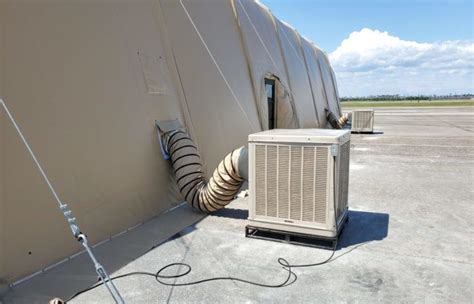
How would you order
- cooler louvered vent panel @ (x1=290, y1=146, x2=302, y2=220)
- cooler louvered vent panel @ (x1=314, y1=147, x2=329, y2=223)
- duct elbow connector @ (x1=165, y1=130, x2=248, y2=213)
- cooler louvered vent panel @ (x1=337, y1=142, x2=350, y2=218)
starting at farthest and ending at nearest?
1. duct elbow connector @ (x1=165, y1=130, x2=248, y2=213)
2. cooler louvered vent panel @ (x1=337, y1=142, x2=350, y2=218)
3. cooler louvered vent panel @ (x1=290, y1=146, x2=302, y2=220)
4. cooler louvered vent panel @ (x1=314, y1=147, x2=329, y2=223)

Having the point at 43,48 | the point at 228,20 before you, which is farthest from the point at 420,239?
the point at 228,20

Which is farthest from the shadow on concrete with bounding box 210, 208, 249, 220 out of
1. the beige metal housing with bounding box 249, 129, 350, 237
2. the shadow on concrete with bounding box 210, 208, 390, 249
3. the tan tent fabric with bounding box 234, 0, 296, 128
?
the tan tent fabric with bounding box 234, 0, 296, 128

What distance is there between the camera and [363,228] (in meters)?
4.60

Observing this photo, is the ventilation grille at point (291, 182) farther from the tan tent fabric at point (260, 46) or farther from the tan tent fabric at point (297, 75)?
the tan tent fabric at point (297, 75)

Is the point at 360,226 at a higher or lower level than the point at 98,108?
lower

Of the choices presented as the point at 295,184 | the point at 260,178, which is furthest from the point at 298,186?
the point at 260,178

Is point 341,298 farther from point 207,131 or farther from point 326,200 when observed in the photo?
point 207,131

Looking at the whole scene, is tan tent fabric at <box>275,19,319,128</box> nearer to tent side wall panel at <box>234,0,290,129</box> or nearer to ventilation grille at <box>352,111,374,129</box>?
tent side wall panel at <box>234,0,290,129</box>

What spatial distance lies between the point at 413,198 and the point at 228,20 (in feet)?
18.7

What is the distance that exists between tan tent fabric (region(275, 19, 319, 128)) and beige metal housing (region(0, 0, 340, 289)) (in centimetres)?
586

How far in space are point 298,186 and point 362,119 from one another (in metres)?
15.2

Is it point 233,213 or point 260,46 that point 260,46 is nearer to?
point 260,46

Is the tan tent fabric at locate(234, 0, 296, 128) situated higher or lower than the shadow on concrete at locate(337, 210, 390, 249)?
higher

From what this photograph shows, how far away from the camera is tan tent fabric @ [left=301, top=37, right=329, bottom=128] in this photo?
1730 cm
